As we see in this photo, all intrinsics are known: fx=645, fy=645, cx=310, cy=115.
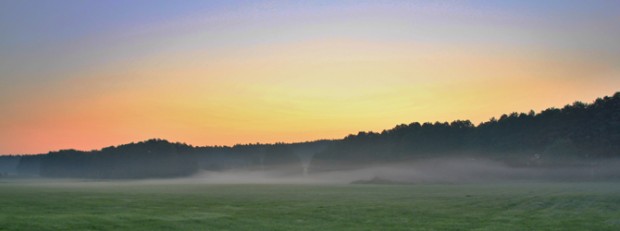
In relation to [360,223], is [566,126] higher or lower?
higher

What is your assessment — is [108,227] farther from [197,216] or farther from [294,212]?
[294,212]

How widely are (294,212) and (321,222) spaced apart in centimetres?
597

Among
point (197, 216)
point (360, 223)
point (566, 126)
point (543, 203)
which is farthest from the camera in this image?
point (566, 126)

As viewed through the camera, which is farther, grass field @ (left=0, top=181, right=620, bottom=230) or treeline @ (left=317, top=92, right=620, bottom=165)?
treeline @ (left=317, top=92, right=620, bottom=165)

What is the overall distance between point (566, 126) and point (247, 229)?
14212 centimetres

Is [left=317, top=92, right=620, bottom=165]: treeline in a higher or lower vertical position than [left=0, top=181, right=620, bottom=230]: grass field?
higher

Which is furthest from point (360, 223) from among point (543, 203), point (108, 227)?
point (543, 203)

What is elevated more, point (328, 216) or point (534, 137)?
point (534, 137)

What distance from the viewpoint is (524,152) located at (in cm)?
15925

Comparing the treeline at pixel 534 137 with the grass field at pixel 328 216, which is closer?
the grass field at pixel 328 216

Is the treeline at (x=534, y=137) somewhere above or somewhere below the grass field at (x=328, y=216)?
above

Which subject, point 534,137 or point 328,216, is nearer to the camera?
point 328,216

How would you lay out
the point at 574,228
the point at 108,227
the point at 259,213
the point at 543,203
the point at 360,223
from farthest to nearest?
the point at 543,203 < the point at 259,213 < the point at 360,223 < the point at 574,228 < the point at 108,227

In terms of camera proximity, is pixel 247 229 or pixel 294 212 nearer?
pixel 247 229
